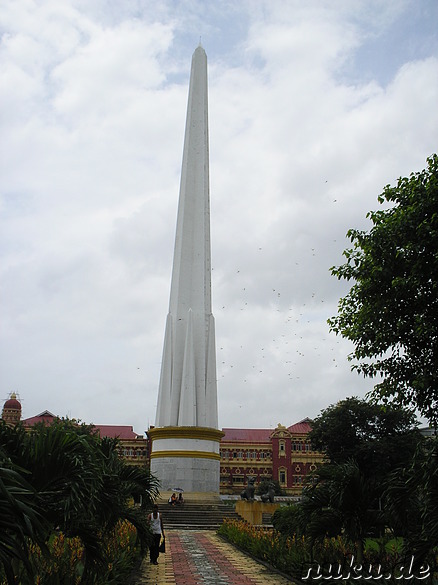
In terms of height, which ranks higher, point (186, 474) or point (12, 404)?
point (12, 404)

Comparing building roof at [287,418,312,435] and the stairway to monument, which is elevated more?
building roof at [287,418,312,435]

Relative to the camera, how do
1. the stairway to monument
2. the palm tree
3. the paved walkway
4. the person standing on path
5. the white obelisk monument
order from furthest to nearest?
1. the white obelisk monument
2. the stairway to monument
3. the person standing on path
4. the paved walkway
5. the palm tree

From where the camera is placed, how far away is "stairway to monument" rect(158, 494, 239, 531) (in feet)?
85.4

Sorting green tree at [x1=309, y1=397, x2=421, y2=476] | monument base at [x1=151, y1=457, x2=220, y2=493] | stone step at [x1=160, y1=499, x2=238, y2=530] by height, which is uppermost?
green tree at [x1=309, y1=397, x2=421, y2=476]

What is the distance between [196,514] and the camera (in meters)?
27.8

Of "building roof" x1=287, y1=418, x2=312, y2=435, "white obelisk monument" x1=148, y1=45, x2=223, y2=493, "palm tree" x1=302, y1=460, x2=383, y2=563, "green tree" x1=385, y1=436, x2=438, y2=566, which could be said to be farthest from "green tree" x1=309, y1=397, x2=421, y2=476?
"green tree" x1=385, y1=436, x2=438, y2=566

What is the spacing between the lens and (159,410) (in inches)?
1407

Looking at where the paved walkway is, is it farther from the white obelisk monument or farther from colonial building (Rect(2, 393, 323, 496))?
colonial building (Rect(2, 393, 323, 496))

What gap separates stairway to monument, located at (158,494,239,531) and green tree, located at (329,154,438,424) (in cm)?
1433

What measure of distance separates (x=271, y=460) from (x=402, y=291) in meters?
53.2

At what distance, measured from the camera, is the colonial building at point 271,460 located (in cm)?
6250

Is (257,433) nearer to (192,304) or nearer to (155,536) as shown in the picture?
(192,304)

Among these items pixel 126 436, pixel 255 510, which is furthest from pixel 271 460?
pixel 255 510

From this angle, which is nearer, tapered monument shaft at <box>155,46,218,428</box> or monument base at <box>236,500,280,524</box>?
monument base at <box>236,500,280,524</box>
